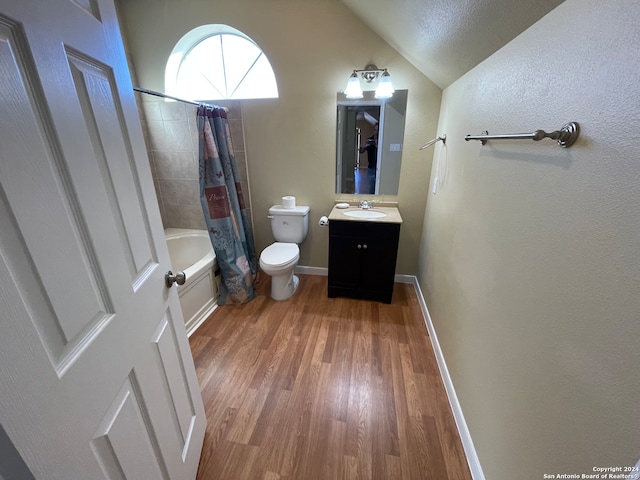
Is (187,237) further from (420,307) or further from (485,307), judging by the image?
(485,307)

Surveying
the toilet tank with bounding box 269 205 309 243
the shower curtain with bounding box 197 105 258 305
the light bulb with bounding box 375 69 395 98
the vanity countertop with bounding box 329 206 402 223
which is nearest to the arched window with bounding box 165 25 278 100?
the shower curtain with bounding box 197 105 258 305

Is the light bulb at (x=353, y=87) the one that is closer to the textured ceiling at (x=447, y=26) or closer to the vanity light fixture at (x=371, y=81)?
the vanity light fixture at (x=371, y=81)

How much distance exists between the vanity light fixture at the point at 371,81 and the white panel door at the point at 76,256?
5.57 feet

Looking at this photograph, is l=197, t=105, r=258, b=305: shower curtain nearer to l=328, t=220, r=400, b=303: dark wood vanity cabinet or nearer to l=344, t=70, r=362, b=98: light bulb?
l=328, t=220, r=400, b=303: dark wood vanity cabinet

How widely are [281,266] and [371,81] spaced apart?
1.69m

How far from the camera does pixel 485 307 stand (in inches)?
43.9

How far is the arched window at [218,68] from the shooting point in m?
2.32

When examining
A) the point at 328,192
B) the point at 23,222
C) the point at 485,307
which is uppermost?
the point at 23,222

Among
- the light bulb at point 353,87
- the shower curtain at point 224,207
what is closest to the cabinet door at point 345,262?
the shower curtain at point 224,207

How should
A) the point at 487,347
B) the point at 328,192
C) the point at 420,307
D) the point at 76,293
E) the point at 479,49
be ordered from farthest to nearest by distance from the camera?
1. the point at 328,192
2. the point at 420,307
3. the point at 479,49
4. the point at 487,347
5. the point at 76,293

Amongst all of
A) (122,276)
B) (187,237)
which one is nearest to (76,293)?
(122,276)

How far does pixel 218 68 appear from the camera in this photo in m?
2.45

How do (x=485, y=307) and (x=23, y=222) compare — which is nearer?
(x=23, y=222)

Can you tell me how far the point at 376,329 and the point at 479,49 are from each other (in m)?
1.82
